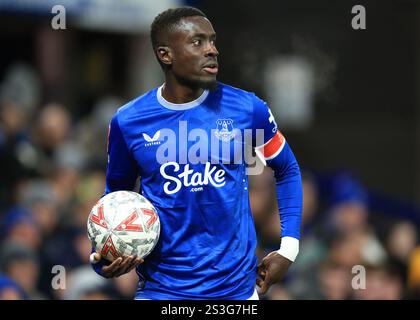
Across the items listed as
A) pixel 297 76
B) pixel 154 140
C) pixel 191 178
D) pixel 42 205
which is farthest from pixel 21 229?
pixel 297 76

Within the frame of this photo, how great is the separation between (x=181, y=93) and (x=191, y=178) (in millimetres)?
526

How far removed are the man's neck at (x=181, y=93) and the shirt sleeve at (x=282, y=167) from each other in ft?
1.21

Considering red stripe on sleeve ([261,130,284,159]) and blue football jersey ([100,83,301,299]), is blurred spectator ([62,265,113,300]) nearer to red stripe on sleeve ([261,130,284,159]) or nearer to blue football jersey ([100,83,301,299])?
blue football jersey ([100,83,301,299])

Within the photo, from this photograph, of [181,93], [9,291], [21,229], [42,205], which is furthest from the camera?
[42,205]

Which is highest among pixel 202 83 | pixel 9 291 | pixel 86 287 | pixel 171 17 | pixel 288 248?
pixel 171 17

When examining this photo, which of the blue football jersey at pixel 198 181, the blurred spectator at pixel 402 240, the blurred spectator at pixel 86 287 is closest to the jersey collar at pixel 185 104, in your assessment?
the blue football jersey at pixel 198 181

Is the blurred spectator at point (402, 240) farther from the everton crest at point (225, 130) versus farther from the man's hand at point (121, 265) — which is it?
the man's hand at point (121, 265)

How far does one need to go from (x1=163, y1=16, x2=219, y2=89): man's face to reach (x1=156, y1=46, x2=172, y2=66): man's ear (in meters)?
0.06

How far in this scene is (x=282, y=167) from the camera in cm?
625

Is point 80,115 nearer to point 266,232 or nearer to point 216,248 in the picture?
point 266,232

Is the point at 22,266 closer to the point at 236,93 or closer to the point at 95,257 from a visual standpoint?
the point at 95,257

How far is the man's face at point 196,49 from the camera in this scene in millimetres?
5914

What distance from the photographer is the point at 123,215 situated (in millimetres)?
5941

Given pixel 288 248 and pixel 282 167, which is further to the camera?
pixel 282 167
